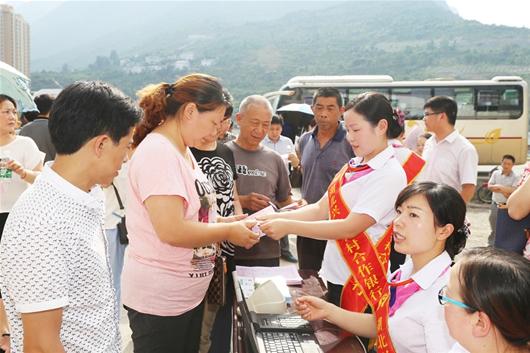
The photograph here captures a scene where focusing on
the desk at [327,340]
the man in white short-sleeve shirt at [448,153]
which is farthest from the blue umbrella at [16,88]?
the man in white short-sleeve shirt at [448,153]

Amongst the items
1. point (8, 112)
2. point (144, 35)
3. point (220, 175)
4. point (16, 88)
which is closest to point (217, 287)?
point (220, 175)

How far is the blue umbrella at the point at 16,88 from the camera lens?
3764mm

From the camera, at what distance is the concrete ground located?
3625mm

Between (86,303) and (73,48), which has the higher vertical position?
(73,48)

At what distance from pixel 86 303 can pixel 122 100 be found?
52cm

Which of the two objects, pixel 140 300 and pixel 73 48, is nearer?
pixel 140 300

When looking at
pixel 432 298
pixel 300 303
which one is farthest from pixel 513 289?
pixel 300 303

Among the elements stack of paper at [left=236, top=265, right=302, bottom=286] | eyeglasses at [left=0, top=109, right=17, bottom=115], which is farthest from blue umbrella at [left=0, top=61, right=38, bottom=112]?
stack of paper at [left=236, top=265, right=302, bottom=286]

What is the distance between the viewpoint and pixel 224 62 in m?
96.5

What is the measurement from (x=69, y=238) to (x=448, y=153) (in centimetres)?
356

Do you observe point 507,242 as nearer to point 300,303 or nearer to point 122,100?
point 300,303

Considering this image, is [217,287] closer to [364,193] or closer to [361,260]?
[361,260]

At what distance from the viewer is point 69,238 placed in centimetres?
116

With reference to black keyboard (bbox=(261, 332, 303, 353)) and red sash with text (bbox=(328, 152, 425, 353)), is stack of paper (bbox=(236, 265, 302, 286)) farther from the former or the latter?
black keyboard (bbox=(261, 332, 303, 353))
